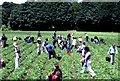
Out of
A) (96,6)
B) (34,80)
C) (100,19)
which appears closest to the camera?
(34,80)

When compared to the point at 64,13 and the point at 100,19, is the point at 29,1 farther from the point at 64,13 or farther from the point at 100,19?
the point at 100,19

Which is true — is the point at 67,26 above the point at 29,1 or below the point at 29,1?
below

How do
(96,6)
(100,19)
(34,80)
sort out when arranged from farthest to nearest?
(96,6) → (100,19) → (34,80)

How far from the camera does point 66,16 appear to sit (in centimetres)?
8675

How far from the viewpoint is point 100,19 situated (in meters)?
83.9

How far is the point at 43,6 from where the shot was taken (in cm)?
8781

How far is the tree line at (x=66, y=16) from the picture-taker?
8394 cm

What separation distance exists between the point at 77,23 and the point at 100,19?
6.64 m

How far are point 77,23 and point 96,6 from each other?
7980mm

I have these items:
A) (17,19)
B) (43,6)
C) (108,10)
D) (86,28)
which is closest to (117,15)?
(108,10)

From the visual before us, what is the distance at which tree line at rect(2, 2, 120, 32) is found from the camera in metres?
83.9

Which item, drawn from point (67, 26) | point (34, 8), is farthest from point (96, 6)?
point (34, 8)

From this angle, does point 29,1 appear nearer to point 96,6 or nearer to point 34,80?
point 96,6

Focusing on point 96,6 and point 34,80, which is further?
point 96,6
